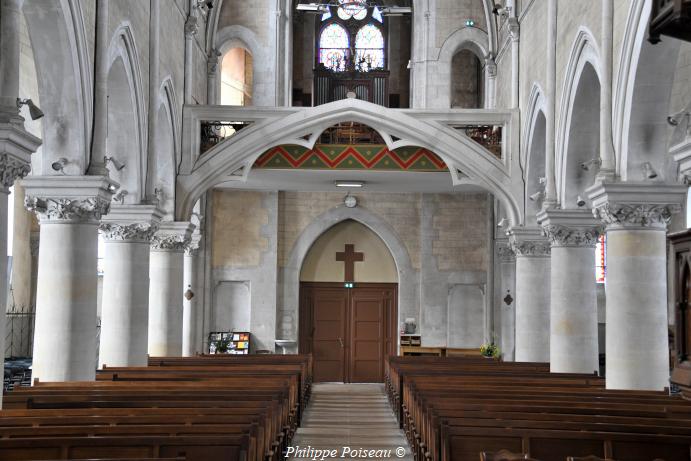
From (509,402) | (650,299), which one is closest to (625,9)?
(650,299)

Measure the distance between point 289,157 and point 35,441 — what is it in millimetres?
12885

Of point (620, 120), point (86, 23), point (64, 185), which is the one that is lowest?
point (64, 185)

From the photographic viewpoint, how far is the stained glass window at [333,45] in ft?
85.4

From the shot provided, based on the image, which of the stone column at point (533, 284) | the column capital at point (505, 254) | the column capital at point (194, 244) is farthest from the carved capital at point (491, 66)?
the column capital at point (194, 244)

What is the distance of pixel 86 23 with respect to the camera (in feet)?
39.8

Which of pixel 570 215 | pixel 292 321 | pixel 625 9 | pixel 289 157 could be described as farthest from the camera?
pixel 292 321

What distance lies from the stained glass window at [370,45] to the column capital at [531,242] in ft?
32.4

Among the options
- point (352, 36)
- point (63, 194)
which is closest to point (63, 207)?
point (63, 194)

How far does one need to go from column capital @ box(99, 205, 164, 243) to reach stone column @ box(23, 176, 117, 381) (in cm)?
315

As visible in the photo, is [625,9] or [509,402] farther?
[625,9]

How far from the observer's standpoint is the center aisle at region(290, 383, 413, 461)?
12531 millimetres

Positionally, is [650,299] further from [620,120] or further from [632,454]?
[632,454]

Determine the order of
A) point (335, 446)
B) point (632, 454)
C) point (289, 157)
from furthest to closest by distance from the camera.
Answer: point (289, 157)
point (335, 446)
point (632, 454)

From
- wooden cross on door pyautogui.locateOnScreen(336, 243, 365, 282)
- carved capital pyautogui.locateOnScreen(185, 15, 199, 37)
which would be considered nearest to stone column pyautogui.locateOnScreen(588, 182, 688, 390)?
carved capital pyautogui.locateOnScreen(185, 15, 199, 37)
